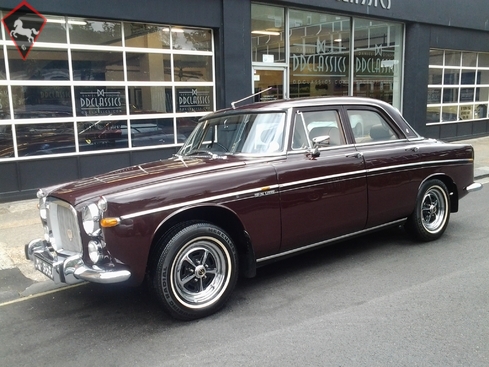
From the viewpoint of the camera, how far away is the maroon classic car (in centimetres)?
373

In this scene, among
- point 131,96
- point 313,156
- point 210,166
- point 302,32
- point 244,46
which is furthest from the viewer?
point 302,32

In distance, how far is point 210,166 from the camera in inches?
173

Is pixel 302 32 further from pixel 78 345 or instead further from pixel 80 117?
pixel 78 345

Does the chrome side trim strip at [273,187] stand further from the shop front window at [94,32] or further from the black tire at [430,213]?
the shop front window at [94,32]

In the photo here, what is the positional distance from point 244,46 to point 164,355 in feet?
29.3

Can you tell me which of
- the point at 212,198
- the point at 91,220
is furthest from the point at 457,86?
the point at 91,220

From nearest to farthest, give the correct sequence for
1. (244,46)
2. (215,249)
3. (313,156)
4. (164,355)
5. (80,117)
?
(164,355) < (215,249) < (313,156) < (80,117) < (244,46)

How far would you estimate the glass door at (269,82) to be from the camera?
12.1 meters

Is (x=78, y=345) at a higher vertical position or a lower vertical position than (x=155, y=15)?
lower

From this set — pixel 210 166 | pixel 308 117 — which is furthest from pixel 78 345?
pixel 308 117

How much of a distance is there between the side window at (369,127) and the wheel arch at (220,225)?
1.91m

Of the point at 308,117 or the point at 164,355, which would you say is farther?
the point at 308,117

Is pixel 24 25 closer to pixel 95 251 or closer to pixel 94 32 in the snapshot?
pixel 94 32

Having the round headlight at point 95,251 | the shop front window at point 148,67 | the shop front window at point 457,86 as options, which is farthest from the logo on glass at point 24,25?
the shop front window at point 457,86
